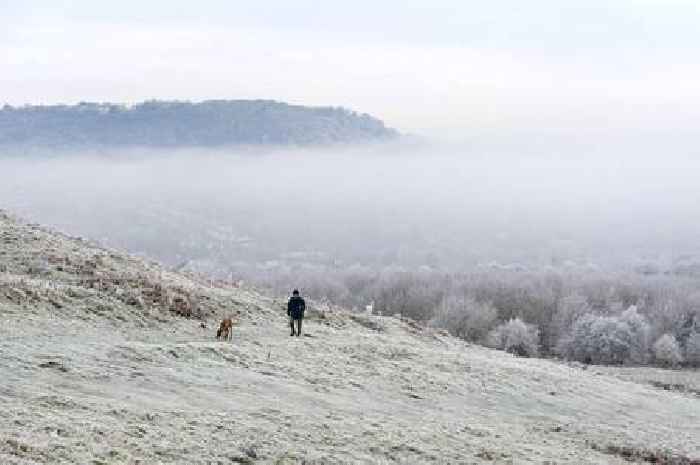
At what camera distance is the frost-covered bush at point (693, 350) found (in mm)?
92750

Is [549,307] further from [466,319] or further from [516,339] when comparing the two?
[516,339]

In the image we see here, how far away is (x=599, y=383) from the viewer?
4131cm

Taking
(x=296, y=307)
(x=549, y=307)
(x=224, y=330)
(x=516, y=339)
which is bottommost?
(x=516, y=339)

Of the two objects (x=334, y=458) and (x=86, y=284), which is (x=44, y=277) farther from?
(x=334, y=458)

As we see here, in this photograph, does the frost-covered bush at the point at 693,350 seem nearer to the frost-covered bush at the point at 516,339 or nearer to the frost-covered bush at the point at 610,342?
the frost-covered bush at the point at 610,342

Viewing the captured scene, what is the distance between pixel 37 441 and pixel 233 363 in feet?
39.6

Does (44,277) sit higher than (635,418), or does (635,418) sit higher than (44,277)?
(44,277)

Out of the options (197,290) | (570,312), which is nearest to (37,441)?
(197,290)

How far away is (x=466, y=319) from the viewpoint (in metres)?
105

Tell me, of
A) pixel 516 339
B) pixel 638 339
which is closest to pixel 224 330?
pixel 516 339

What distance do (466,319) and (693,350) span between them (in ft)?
86.5

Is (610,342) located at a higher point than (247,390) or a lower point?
lower

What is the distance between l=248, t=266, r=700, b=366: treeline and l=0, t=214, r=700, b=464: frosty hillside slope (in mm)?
48100

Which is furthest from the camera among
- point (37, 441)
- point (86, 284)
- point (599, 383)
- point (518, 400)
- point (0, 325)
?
point (599, 383)
